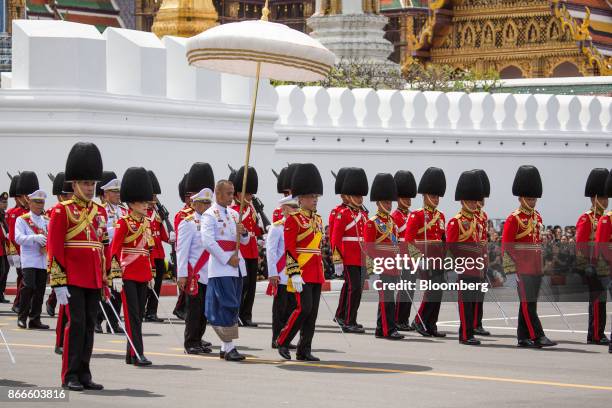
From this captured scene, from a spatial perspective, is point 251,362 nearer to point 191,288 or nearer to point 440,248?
point 191,288

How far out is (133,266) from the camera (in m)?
14.9

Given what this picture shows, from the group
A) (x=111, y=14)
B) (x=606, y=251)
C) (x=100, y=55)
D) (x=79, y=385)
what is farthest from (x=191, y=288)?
(x=111, y=14)

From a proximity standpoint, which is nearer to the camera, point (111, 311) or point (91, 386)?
point (91, 386)

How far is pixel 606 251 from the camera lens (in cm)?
1742

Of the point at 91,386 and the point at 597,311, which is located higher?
the point at 597,311

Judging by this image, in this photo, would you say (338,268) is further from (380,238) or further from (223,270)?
(223,270)

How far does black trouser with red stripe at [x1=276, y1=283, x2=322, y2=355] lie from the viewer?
15102mm

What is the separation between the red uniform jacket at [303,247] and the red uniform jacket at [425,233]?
2.89 metres

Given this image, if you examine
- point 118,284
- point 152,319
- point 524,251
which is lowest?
point 152,319

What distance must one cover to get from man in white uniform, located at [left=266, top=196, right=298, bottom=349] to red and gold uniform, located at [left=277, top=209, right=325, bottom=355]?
0.79 feet

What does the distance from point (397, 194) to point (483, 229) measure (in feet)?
6.79

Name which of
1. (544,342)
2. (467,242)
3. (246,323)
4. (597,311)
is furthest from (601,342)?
(246,323)

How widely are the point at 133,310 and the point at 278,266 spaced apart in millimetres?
1882

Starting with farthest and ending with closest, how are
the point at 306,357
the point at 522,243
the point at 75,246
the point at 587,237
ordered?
the point at 587,237 < the point at 522,243 < the point at 306,357 < the point at 75,246
